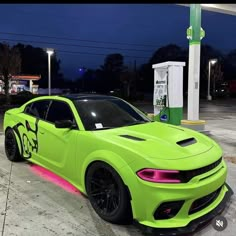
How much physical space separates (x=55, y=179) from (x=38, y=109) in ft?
4.09

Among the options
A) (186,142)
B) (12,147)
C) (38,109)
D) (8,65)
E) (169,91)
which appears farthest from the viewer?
(8,65)

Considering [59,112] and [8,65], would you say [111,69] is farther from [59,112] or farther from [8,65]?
[59,112]

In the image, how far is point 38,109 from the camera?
564cm

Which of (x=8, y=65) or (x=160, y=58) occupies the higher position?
(x=160, y=58)

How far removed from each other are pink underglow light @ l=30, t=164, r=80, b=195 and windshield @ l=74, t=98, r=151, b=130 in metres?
1.07

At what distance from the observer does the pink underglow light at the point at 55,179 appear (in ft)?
15.8

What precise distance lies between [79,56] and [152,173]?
13557 cm

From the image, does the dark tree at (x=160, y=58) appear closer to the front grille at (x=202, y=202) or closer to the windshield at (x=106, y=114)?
the windshield at (x=106, y=114)

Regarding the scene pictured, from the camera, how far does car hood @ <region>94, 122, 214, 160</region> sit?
3.53 meters

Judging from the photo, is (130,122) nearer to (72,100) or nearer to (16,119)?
(72,100)

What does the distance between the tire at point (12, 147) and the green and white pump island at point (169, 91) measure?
5.38 metres

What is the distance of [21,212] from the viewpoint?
4004 mm

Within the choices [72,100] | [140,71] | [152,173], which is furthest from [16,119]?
[140,71]

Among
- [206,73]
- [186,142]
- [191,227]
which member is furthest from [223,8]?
[206,73]
